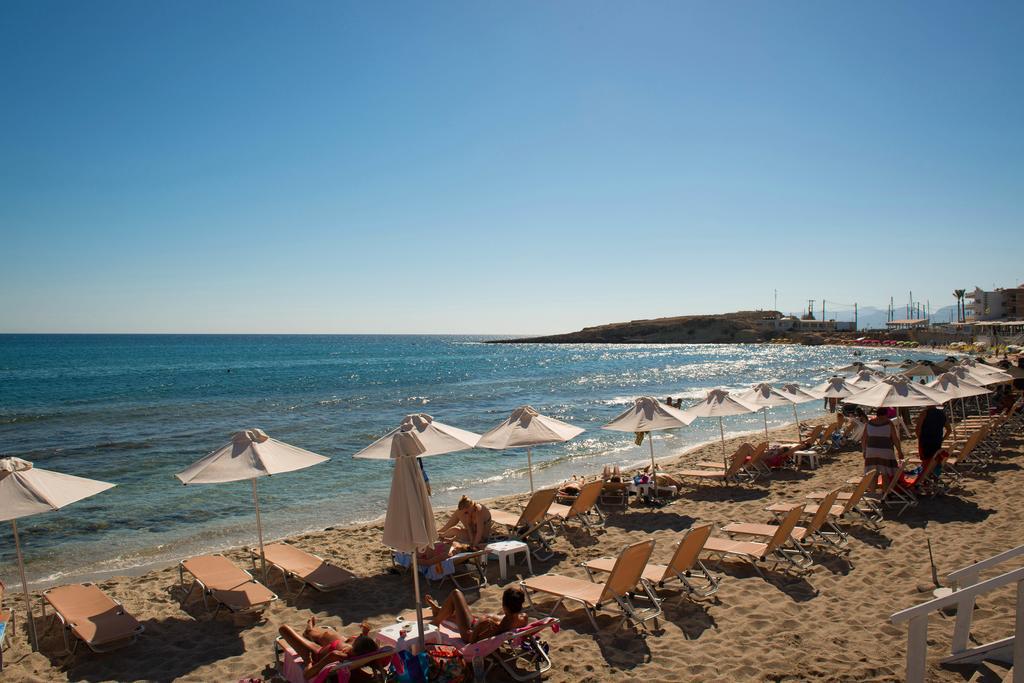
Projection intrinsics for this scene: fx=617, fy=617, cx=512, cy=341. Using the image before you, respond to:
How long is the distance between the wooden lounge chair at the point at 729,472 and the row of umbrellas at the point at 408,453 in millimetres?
768

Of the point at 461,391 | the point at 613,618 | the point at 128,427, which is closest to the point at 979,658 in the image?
the point at 613,618

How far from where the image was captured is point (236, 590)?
21.2 ft

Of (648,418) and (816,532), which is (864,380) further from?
(816,532)

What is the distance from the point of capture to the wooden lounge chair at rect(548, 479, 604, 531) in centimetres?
880

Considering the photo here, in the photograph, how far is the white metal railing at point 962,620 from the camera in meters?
3.10

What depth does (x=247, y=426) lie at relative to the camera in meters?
24.5

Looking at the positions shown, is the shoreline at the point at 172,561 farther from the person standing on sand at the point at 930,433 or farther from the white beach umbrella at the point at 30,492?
the person standing on sand at the point at 930,433

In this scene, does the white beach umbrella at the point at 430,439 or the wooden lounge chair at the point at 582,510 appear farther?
the wooden lounge chair at the point at 582,510

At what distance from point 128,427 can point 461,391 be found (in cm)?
1943

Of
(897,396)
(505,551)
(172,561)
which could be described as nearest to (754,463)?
(897,396)

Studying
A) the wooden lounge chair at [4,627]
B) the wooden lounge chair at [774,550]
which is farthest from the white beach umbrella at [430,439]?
the wooden lounge chair at [4,627]

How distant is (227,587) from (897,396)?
10.6 m

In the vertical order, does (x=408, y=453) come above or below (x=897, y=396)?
above

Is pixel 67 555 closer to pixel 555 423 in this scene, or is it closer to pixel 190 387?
pixel 555 423
